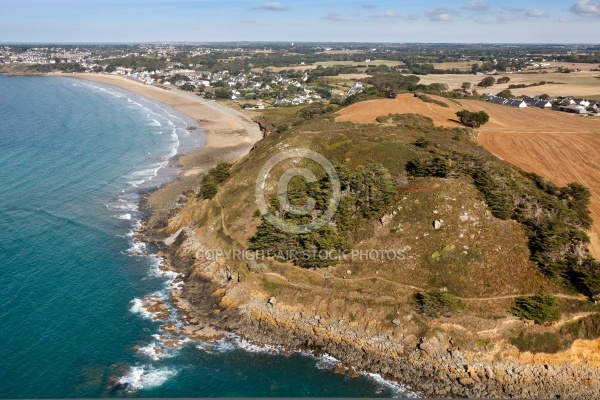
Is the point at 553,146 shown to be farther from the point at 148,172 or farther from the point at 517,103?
the point at 148,172

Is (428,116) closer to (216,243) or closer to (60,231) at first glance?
(216,243)

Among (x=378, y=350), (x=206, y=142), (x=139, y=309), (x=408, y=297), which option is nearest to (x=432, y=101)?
(x=206, y=142)

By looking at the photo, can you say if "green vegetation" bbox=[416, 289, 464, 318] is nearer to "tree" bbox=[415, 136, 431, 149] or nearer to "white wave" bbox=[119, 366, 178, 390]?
"white wave" bbox=[119, 366, 178, 390]

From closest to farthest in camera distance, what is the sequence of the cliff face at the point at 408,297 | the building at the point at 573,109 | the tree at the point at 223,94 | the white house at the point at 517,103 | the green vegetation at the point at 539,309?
the cliff face at the point at 408,297 < the green vegetation at the point at 539,309 < the building at the point at 573,109 < the white house at the point at 517,103 < the tree at the point at 223,94

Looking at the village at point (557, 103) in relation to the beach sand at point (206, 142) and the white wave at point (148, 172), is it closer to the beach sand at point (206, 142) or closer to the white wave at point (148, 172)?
the beach sand at point (206, 142)

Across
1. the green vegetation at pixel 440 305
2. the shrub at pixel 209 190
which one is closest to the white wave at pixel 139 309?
the shrub at pixel 209 190

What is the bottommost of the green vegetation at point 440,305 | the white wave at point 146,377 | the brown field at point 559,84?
the white wave at point 146,377
